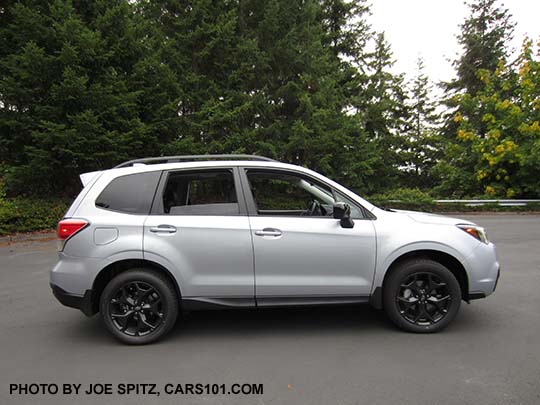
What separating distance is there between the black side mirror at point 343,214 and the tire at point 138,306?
1.80m

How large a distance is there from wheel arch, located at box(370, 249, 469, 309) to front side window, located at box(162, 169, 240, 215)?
65.6 inches

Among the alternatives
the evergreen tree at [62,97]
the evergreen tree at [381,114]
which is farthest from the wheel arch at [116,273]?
the evergreen tree at [381,114]

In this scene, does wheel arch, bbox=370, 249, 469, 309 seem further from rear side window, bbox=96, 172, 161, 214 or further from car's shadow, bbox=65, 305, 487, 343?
rear side window, bbox=96, 172, 161, 214

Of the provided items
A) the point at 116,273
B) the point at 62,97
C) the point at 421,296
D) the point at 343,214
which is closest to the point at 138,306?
the point at 116,273

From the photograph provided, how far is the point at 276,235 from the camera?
3518 mm

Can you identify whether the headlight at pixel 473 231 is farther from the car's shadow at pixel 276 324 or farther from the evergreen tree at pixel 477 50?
the evergreen tree at pixel 477 50

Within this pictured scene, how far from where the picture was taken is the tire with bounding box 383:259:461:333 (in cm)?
358

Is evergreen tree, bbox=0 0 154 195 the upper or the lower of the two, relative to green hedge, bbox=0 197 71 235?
upper

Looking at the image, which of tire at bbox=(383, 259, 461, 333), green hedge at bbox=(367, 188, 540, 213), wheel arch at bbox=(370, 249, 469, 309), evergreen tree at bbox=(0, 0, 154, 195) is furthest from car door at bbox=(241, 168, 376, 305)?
green hedge at bbox=(367, 188, 540, 213)

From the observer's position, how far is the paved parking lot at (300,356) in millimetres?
2660

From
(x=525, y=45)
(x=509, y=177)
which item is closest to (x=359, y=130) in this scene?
(x=509, y=177)

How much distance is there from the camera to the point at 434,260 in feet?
12.5

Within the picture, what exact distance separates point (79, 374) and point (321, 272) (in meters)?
2.33

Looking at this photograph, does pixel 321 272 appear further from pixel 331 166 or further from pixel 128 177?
pixel 331 166
